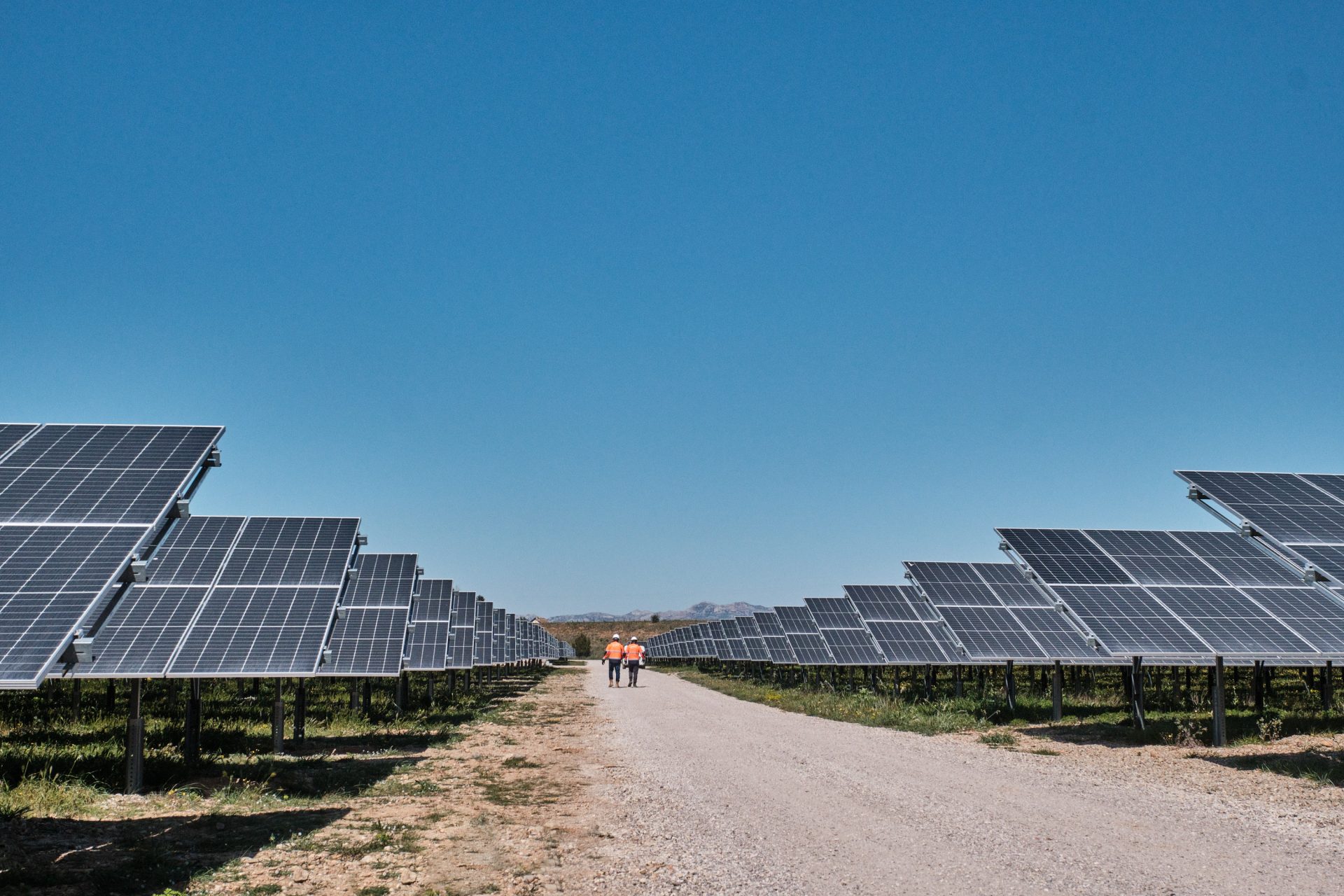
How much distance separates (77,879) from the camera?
25.3 feet

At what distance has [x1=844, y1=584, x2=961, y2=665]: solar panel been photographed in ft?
94.3

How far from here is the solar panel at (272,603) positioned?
41.7 ft

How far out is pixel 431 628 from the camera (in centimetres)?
2762

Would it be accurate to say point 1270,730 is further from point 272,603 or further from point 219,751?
point 219,751

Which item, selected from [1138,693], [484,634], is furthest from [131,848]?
[484,634]

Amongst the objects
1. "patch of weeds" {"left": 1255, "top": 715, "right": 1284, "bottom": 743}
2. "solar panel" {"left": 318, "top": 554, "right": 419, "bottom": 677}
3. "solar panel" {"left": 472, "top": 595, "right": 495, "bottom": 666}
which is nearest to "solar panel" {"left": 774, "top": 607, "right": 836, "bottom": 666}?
"solar panel" {"left": 472, "top": 595, "right": 495, "bottom": 666}

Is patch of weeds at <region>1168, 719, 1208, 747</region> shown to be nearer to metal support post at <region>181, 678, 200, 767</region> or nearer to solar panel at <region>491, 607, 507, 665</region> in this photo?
metal support post at <region>181, 678, 200, 767</region>

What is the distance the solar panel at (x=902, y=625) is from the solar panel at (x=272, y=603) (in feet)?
55.1

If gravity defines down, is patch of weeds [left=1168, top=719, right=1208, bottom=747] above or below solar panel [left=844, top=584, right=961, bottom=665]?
below

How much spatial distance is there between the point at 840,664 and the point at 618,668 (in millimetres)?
12801

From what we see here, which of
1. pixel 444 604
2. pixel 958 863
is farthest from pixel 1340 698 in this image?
pixel 444 604

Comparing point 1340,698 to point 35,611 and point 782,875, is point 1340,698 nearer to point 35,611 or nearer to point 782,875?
point 782,875

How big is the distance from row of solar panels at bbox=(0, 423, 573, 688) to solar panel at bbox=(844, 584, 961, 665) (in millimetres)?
15762

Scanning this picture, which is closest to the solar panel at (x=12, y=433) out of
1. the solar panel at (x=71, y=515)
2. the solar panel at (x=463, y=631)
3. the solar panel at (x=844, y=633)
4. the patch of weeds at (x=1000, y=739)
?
the solar panel at (x=71, y=515)
